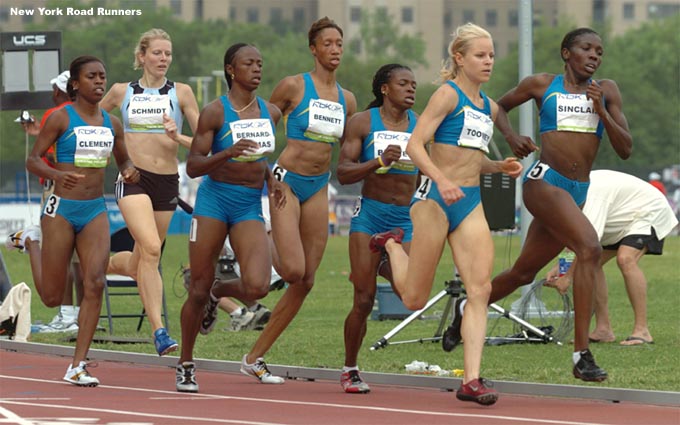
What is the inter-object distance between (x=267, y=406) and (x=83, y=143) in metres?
3.08

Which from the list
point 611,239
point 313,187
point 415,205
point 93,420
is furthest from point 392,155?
point 611,239

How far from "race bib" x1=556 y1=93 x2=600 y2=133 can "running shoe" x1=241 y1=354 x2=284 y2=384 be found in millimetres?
3060

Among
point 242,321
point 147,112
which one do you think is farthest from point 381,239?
point 242,321

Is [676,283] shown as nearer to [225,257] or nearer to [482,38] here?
[225,257]

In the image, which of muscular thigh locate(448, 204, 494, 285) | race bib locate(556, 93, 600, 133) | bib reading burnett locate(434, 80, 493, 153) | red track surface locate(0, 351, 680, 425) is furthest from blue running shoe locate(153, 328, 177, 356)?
race bib locate(556, 93, 600, 133)

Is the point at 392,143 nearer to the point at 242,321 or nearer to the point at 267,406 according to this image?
the point at 267,406

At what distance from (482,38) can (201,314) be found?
303cm

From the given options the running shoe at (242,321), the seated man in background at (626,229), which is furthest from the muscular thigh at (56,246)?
the running shoe at (242,321)

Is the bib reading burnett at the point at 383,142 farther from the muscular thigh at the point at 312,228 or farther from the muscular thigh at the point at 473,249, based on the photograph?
the muscular thigh at the point at 473,249

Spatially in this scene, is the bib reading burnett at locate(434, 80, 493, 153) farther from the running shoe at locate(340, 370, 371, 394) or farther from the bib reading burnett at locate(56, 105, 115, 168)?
the bib reading burnett at locate(56, 105, 115, 168)

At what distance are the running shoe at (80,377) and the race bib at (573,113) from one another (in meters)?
4.02

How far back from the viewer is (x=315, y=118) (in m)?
13.4

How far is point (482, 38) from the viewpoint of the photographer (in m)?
12.3

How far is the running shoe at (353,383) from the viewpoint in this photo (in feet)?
42.5
